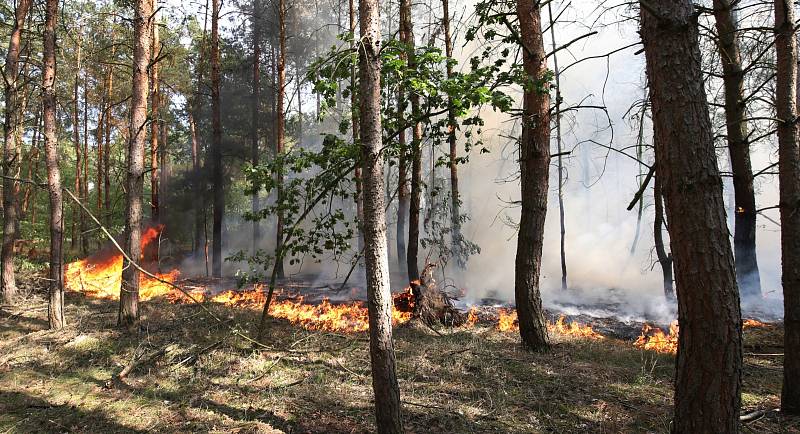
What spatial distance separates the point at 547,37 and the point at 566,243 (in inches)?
509

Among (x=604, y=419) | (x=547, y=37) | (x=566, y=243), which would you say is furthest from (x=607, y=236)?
(x=604, y=419)

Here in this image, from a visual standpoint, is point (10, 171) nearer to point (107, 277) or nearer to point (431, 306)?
point (107, 277)

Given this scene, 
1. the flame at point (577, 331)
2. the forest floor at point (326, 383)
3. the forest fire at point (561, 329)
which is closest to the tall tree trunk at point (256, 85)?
the forest floor at point (326, 383)

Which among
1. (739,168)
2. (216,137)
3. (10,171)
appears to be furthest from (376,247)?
(216,137)

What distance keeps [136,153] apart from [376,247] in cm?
709

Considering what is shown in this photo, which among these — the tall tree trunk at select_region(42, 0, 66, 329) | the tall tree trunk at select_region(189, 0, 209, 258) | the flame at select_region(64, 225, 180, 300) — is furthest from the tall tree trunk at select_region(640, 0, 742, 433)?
the tall tree trunk at select_region(189, 0, 209, 258)

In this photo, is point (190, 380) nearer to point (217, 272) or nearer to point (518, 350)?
point (518, 350)

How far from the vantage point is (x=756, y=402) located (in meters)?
4.98

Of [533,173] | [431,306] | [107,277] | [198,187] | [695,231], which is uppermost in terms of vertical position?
[198,187]

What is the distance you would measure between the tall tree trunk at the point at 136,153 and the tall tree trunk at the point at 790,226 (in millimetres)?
10196

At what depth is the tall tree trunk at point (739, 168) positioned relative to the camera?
327 inches

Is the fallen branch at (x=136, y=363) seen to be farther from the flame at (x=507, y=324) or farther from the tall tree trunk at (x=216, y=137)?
the tall tree trunk at (x=216, y=137)

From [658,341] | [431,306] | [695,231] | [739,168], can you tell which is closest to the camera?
[695,231]

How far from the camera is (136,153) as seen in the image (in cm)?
862
